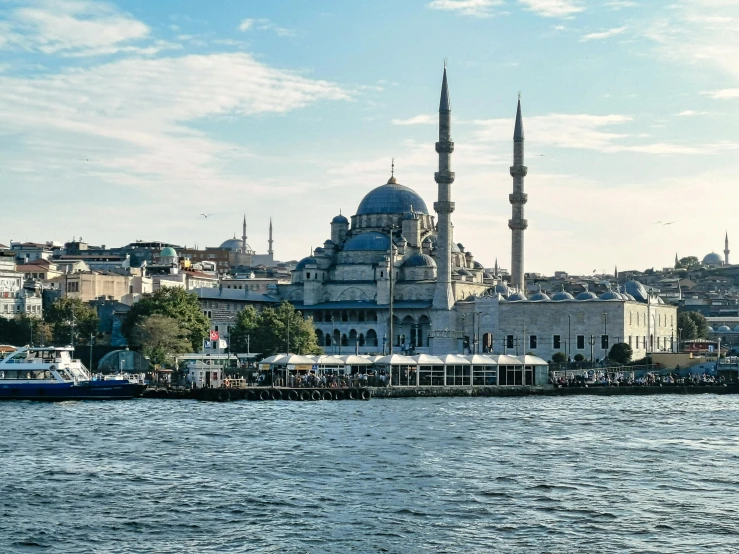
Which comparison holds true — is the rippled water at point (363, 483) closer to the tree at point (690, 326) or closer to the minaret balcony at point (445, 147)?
the minaret balcony at point (445, 147)

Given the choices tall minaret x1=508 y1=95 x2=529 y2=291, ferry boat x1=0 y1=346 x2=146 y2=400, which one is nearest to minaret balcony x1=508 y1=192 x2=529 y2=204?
tall minaret x1=508 y1=95 x2=529 y2=291

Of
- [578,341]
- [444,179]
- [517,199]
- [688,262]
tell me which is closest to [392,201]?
[517,199]

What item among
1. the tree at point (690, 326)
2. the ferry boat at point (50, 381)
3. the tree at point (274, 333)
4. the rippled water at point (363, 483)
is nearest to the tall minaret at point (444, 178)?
the tree at point (274, 333)

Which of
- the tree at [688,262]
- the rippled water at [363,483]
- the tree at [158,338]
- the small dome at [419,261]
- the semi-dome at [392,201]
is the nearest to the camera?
the rippled water at [363,483]

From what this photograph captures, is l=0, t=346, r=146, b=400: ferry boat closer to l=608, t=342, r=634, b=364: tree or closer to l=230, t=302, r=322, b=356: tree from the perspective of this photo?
l=230, t=302, r=322, b=356: tree

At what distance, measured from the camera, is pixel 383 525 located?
23.6 meters

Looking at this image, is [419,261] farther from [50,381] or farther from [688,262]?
[688,262]

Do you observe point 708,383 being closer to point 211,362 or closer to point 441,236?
point 441,236

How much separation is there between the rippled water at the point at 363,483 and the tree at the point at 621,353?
108ft

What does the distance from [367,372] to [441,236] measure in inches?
743

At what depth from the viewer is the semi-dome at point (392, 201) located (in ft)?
326

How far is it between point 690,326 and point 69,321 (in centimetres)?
4938

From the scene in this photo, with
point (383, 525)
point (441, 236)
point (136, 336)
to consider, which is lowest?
point (383, 525)

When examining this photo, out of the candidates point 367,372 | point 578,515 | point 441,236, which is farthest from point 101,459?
point 441,236
